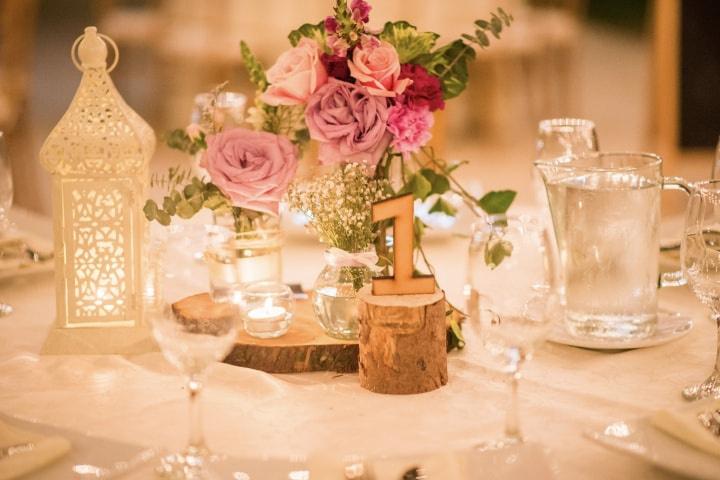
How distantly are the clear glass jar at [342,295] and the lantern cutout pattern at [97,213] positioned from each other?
27 cm

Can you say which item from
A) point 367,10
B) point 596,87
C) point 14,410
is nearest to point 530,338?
point 367,10

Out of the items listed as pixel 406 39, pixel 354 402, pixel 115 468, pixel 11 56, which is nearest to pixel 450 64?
pixel 406 39

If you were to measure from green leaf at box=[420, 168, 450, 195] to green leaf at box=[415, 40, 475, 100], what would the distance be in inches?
4.4

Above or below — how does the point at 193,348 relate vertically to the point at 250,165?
below

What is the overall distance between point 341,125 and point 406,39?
6.0 inches

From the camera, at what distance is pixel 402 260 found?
1.26 m

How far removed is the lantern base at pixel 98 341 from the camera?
1.43 metres

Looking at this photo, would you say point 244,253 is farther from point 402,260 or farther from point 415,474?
point 415,474

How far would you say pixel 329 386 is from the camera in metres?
1.30

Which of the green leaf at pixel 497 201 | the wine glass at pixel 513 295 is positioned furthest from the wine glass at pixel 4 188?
the wine glass at pixel 513 295

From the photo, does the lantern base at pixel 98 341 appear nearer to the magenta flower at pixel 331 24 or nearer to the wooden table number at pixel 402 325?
the wooden table number at pixel 402 325

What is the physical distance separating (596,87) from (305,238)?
6185mm

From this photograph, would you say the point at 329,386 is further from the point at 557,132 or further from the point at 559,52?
the point at 559,52

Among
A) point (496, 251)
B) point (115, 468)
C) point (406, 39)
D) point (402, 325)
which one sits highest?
point (406, 39)
